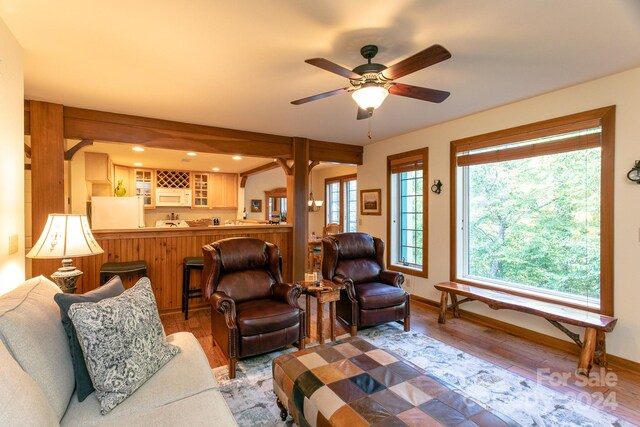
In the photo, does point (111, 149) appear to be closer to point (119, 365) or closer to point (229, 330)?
point (229, 330)

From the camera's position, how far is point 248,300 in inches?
121

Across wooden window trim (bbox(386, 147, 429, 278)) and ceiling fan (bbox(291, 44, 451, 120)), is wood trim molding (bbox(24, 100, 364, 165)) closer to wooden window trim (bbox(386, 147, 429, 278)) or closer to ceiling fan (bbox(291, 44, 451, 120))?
wooden window trim (bbox(386, 147, 429, 278))

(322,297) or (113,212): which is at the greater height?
(113,212)

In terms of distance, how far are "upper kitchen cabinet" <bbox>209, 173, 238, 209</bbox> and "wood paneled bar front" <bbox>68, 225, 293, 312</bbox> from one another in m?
4.10

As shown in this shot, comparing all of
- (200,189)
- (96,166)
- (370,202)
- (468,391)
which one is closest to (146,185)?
(200,189)

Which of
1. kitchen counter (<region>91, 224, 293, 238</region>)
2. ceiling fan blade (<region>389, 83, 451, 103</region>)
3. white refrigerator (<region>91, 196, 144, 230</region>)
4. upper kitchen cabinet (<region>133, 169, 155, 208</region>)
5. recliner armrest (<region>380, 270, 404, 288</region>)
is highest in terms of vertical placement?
ceiling fan blade (<region>389, 83, 451, 103</region>)

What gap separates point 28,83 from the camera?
2.84 meters

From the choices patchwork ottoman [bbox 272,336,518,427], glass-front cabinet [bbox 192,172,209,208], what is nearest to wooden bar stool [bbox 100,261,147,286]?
patchwork ottoman [bbox 272,336,518,427]

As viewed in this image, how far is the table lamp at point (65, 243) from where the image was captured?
2072mm

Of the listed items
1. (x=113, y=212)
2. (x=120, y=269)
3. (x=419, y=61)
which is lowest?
(x=120, y=269)

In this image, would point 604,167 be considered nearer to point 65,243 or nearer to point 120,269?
point 65,243

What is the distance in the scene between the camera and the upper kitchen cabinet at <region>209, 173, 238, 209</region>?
831 cm

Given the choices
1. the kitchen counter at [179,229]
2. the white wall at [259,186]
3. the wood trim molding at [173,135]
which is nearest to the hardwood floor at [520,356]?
the kitchen counter at [179,229]

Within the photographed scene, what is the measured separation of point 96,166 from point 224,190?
321 centimetres
